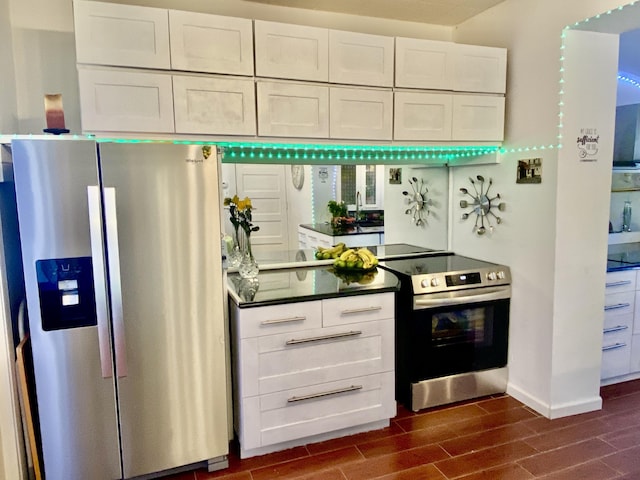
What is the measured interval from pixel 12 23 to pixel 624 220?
15.8ft

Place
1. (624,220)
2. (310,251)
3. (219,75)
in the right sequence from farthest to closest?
(624,220), (310,251), (219,75)

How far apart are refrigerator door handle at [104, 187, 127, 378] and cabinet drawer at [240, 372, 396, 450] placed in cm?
68

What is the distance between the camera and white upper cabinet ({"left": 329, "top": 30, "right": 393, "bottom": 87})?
2.53 meters

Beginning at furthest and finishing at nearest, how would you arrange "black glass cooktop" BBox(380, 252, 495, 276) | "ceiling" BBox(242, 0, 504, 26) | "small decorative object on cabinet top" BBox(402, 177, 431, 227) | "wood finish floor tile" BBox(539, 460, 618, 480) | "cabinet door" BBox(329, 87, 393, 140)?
"small decorative object on cabinet top" BBox(402, 177, 431, 227) < "black glass cooktop" BBox(380, 252, 495, 276) < "ceiling" BBox(242, 0, 504, 26) < "cabinet door" BBox(329, 87, 393, 140) < "wood finish floor tile" BBox(539, 460, 618, 480)

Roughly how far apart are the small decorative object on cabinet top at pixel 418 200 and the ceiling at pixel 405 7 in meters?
1.19

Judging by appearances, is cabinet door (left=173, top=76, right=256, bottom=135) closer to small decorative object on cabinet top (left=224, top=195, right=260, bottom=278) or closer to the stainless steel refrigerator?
the stainless steel refrigerator

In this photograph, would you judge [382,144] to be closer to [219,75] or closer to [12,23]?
[219,75]

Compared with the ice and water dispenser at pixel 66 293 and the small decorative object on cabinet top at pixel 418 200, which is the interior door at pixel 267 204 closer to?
the small decorative object on cabinet top at pixel 418 200

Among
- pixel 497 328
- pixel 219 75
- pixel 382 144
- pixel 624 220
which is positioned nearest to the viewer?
pixel 219 75

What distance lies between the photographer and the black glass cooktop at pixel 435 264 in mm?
2953

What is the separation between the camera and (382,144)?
107 inches

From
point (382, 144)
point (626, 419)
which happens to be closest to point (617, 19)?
point (382, 144)

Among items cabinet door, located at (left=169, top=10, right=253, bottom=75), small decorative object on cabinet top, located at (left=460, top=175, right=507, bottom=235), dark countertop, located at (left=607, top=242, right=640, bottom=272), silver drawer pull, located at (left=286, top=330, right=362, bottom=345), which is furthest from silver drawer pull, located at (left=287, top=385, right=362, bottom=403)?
dark countertop, located at (left=607, top=242, right=640, bottom=272)

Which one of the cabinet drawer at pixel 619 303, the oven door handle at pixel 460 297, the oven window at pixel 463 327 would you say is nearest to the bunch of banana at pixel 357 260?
the oven door handle at pixel 460 297
